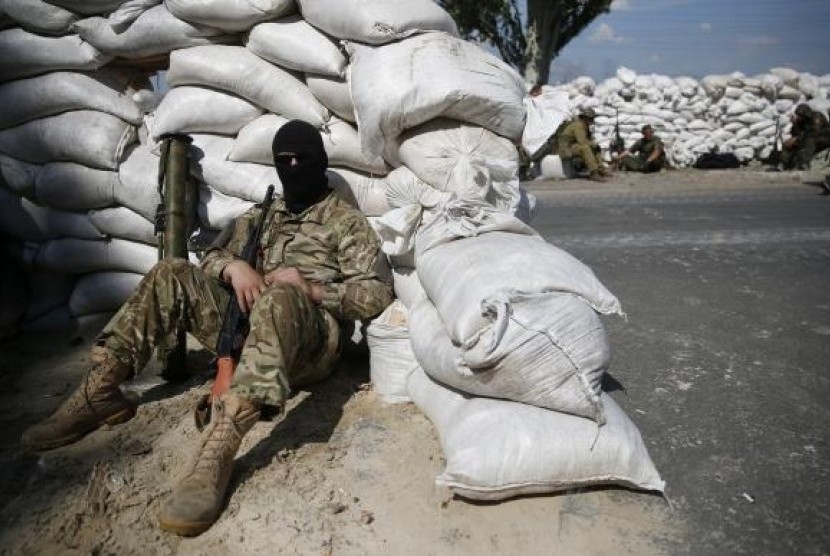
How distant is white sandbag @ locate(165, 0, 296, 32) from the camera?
2.50m

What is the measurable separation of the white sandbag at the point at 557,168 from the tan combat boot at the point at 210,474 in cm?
856

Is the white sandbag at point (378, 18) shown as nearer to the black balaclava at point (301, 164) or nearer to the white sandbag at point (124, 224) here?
the black balaclava at point (301, 164)

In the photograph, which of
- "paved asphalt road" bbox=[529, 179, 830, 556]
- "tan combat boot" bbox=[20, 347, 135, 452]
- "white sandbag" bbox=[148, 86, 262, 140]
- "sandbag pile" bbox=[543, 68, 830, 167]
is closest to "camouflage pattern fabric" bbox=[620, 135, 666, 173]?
"sandbag pile" bbox=[543, 68, 830, 167]

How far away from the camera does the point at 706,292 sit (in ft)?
10.9

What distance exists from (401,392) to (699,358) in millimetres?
1306

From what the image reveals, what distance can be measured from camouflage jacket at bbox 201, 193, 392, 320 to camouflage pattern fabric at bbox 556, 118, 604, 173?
7691mm

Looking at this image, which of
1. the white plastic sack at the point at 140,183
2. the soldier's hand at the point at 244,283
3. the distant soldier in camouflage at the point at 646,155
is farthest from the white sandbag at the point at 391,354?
the distant soldier in camouflage at the point at 646,155

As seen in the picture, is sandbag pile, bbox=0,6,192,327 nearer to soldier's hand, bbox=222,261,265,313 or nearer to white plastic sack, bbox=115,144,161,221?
white plastic sack, bbox=115,144,161,221

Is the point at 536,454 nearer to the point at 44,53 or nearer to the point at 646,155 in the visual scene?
the point at 44,53

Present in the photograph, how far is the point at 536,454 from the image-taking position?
1532mm

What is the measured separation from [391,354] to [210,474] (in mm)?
785

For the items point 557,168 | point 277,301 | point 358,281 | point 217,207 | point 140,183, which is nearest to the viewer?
point 277,301

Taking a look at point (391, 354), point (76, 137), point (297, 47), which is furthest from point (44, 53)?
point (391, 354)

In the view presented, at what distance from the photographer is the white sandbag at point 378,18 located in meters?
2.24
